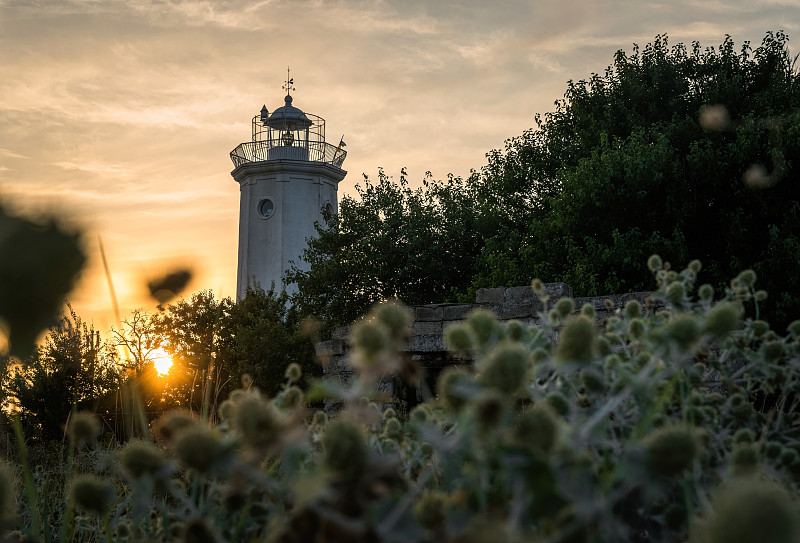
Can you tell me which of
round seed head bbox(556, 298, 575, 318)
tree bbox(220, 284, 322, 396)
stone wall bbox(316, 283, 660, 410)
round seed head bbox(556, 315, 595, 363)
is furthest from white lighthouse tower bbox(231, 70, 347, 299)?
round seed head bbox(556, 315, 595, 363)

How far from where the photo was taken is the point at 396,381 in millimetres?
8609

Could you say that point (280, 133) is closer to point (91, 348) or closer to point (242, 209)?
point (242, 209)

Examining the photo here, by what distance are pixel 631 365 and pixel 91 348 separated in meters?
13.1

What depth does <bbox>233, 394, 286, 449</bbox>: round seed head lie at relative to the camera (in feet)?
2.80

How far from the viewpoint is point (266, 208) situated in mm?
25578

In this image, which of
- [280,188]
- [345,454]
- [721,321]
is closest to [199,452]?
[345,454]

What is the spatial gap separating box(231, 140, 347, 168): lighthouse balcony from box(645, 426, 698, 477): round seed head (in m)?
25.5

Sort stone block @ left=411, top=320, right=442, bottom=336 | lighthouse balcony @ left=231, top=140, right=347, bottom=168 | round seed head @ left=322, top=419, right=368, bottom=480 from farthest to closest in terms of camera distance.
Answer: lighthouse balcony @ left=231, top=140, right=347, bottom=168, stone block @ left=411, top=320, right=442, bottom=336, round seed head @ left=322, top=419, right=368, bottom=480

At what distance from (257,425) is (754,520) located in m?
0.55

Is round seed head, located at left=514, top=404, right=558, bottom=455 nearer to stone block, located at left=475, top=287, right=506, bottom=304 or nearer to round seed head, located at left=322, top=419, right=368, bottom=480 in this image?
round seed head, located at left=322, top=419, right=368, bottom=480

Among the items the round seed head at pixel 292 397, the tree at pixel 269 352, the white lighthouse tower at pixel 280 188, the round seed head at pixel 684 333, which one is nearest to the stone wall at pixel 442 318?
the round seed head at pixel 292 397

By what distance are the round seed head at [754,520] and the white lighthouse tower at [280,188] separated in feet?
78.4

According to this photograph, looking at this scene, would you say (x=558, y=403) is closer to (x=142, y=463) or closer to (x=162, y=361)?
(x=142, y=463)

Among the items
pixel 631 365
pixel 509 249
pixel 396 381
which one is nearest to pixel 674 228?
pixel 509 249
